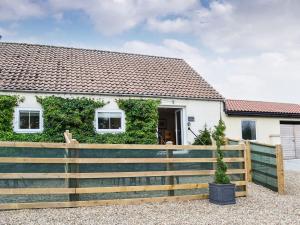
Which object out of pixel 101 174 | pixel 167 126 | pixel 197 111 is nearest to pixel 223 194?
pixel 101 174

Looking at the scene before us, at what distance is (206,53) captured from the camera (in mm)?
17422

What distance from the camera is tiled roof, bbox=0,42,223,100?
12.8 m

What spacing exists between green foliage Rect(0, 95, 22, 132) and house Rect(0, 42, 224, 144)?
0.62 ft

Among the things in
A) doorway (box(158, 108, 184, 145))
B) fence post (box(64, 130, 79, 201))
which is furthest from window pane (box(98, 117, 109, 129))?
fence post (box(64, 130, 79, 201))

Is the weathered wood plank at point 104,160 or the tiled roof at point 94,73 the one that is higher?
the tiled roof at point 94,73

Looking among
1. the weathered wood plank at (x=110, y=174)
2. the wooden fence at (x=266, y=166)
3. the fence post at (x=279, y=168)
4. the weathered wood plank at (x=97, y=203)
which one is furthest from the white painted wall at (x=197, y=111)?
the weathered wood plank at (x=97, y=203)

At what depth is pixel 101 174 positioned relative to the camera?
6.98m

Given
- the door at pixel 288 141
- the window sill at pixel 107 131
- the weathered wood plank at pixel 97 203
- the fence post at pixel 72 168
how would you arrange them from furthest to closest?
the door at pixel 288 141 < the window sill at pixel 107 131 < the fence post at pixel 72 168 < the weathered wood plank at pixel 97 203

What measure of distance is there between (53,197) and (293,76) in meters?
19.5

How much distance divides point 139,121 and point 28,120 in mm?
4202

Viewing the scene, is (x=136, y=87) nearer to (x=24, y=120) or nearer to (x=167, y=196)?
(x=24, y=120)

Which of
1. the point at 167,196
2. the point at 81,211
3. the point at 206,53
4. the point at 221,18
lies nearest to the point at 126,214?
the point at 81,211

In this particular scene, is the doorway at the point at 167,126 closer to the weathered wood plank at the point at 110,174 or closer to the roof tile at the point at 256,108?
the roof tile at the point at 256,108

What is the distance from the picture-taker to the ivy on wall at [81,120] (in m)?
11.5
